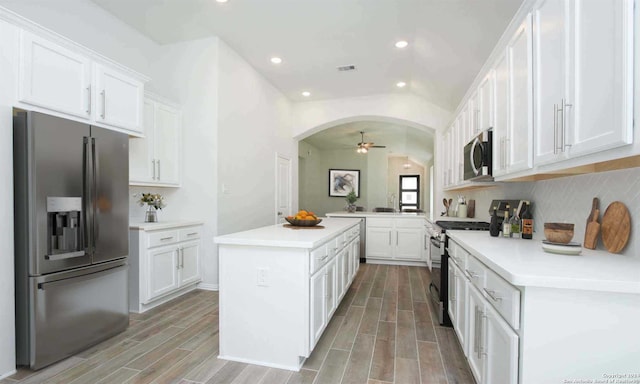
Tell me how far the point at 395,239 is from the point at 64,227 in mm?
4595

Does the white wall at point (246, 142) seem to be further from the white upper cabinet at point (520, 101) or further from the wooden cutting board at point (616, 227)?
the wooden cutting board at point (616, 227)

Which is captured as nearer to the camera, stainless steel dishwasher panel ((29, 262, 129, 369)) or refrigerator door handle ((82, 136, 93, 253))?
stainless steel dishwasher panel ((29, 262, 129, 369))

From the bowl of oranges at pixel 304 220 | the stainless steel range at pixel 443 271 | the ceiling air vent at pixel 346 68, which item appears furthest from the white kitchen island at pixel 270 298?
the ceiling air vent at pixel 346 68

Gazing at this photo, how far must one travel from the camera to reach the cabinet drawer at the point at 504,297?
121 cm

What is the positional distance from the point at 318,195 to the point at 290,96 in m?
5.07

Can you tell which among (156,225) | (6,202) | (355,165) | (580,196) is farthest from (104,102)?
(355,165)

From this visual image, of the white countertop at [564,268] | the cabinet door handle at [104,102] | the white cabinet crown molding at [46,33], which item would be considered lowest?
the white countertop at [564,268]

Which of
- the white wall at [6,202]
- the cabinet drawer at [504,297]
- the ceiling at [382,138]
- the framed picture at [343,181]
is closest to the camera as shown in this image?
the cabinet drawer at [504,297]

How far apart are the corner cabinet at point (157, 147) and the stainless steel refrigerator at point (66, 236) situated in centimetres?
77

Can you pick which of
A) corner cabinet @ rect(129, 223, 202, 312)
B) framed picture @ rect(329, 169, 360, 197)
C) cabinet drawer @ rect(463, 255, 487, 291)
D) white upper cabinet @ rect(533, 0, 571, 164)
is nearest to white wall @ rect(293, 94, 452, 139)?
corner cabinet @ rect(129, 223, 202, 312)

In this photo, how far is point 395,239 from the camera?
18.0ft

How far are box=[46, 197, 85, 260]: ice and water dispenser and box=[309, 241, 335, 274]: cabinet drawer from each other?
1.71 metres

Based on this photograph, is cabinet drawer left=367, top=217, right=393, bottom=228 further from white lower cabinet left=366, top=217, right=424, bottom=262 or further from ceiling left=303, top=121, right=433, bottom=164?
ceiling left=303, top=121, right=433, bottom=164

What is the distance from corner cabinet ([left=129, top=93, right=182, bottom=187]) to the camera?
3364 mm
